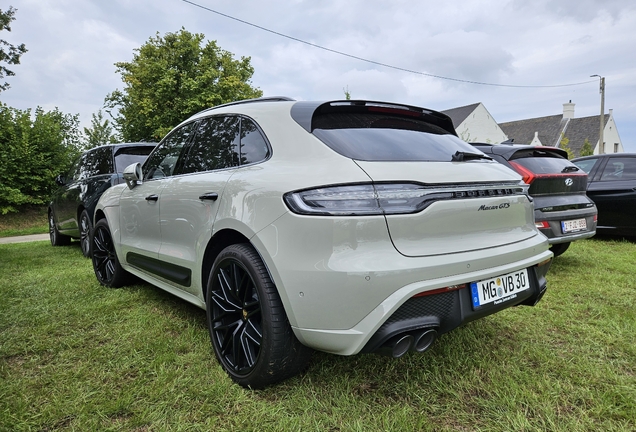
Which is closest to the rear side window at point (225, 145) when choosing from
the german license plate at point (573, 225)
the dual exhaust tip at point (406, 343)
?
the dual exhaust tip at point (406, 343)

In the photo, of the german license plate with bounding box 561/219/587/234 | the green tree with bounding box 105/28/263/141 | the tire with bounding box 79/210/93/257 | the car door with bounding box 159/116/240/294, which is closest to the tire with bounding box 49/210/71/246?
the tire with bounding box 79/210/93/257

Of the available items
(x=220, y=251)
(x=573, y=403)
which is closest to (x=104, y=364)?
(x=220, y=251)

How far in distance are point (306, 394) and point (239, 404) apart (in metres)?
0.32

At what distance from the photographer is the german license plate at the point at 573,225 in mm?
3868

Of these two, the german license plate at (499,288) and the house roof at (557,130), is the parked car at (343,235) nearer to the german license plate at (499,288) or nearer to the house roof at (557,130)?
the german license plate at (499,288)

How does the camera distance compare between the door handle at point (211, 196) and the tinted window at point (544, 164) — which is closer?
the door handle at point (211, 196)

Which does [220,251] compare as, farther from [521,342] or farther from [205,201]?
[521,342]

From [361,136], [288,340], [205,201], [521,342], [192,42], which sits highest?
[192,42]

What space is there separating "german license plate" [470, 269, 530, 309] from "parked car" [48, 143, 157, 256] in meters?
4.55

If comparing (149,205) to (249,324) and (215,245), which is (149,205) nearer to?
(215,245)

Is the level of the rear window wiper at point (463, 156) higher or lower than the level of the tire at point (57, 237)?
higher

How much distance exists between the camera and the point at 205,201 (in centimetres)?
232

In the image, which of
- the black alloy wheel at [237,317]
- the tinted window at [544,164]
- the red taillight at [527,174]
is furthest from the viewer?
the tinted window at [544,164]

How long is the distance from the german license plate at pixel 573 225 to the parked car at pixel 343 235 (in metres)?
1.96
